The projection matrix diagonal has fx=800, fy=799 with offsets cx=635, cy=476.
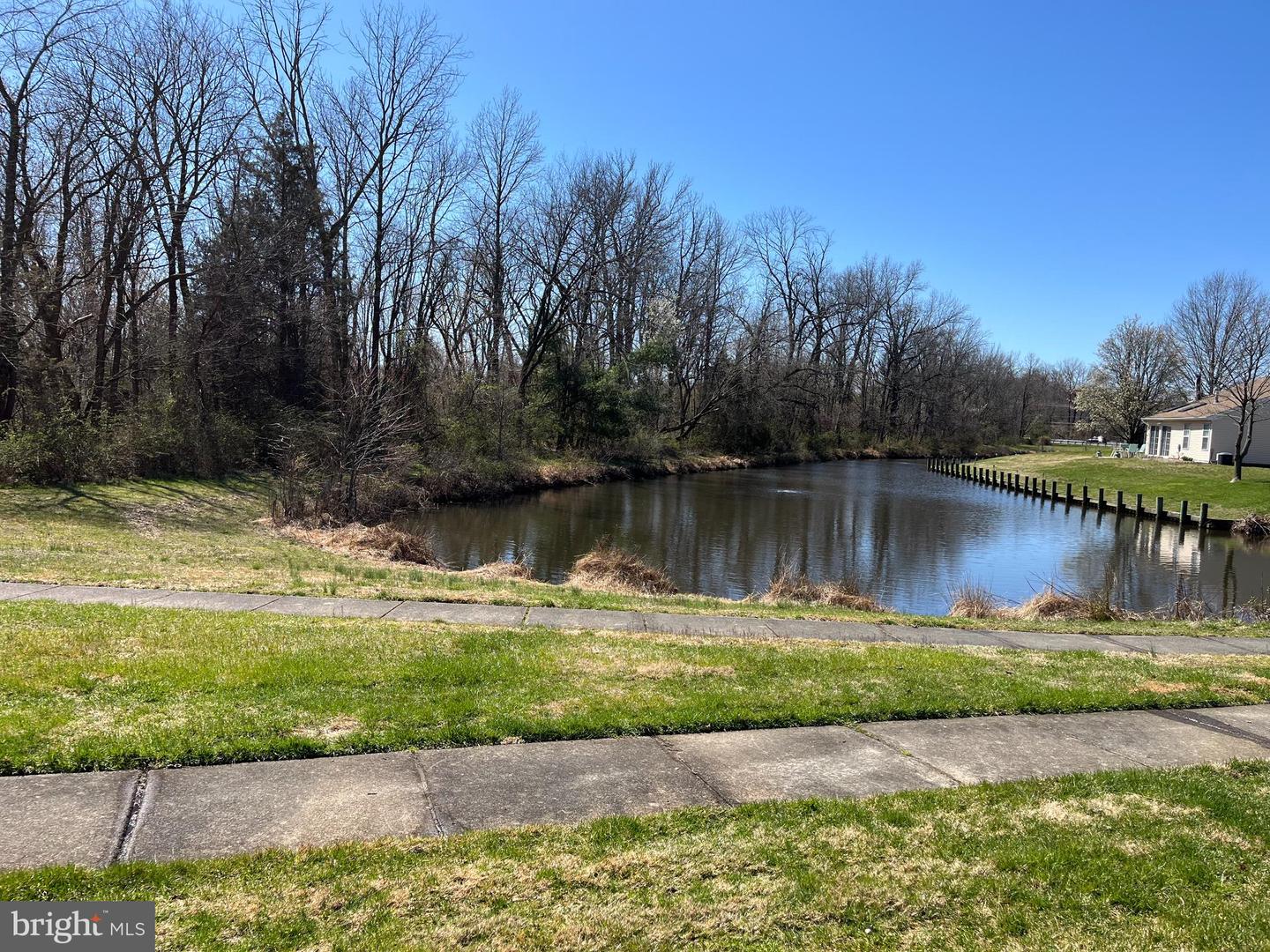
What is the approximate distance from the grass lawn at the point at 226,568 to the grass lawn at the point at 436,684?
2278mm

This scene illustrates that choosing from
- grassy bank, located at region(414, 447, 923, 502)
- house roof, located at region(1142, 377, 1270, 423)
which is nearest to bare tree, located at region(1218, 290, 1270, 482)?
house roof, located at region(1142, 377, 1270, 423)

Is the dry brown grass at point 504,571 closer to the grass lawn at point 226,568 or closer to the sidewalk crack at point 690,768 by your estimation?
the grass lawn at point 226,568

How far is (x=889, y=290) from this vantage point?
78812 mm

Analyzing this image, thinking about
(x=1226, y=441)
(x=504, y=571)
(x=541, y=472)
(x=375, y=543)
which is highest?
(x=1226, y=441)

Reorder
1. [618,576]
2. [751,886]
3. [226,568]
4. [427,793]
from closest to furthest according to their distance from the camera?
1. [751,886]
2. [427,793]
3. [226,568]
4. [618,576]

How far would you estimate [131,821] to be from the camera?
12.3ft

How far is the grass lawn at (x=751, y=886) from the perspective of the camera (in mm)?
3072

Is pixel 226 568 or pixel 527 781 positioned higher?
pixel 527 781

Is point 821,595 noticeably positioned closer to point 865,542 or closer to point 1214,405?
point 865,542

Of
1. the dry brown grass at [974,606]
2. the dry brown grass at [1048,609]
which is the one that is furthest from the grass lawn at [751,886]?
the dry brown grass at [1048,609]

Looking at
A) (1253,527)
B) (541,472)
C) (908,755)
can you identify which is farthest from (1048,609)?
(541,472)

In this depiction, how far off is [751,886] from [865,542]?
903 inches

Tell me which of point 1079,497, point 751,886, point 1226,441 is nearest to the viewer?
point 751,886

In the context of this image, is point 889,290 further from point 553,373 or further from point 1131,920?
point 1131,920
